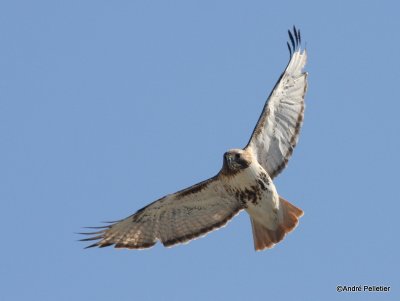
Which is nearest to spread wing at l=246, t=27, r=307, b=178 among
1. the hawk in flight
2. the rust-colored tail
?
the hawk in flight

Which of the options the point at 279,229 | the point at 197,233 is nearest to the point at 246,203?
the point at 279,229

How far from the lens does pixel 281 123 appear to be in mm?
13250

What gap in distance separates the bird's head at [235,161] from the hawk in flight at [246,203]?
19 centimetres

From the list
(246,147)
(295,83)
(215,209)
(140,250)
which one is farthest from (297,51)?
(140,250)

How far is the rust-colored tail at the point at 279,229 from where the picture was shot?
1261 centimetres

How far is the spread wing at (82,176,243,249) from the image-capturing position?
13.0 metres

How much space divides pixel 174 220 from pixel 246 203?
4.32 feet

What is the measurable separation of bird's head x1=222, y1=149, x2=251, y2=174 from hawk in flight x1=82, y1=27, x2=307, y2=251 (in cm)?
19

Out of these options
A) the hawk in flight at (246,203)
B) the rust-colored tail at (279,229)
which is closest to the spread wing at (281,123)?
the hawk in flight at (246,203)

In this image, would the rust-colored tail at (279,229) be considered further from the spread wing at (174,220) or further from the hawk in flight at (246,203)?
the spread wing at (174,220)

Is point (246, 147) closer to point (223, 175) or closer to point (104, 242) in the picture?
point (223, 175)

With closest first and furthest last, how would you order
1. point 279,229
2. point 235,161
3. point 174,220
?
point 235,161 → point 279,229 → point 174,220

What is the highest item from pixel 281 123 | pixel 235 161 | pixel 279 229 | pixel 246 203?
pixel 281 123

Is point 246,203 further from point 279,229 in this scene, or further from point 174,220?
point 174,220
